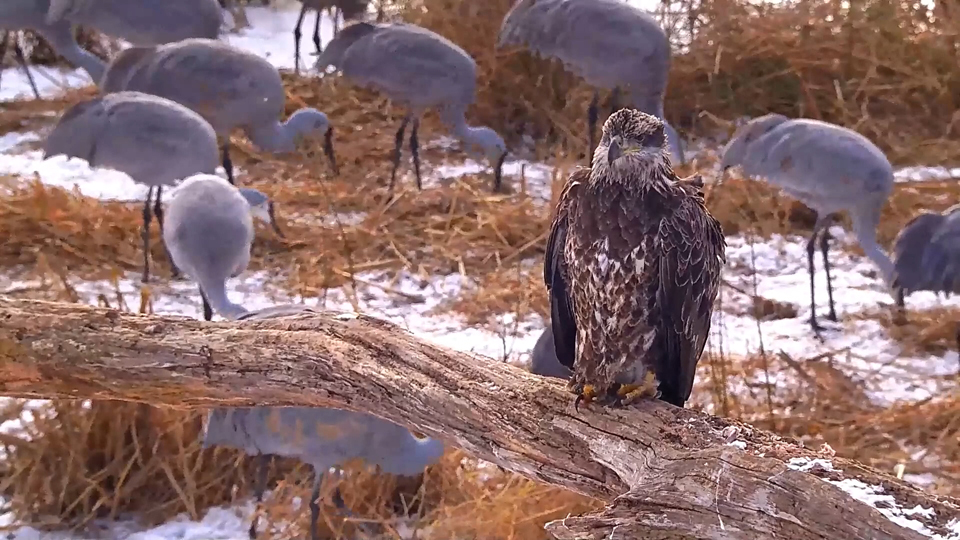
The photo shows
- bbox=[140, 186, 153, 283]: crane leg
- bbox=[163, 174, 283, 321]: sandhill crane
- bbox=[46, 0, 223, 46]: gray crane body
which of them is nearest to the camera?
bbox=[163, 174, 283, 321]: sandhill crane

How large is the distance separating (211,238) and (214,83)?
3.81 ft

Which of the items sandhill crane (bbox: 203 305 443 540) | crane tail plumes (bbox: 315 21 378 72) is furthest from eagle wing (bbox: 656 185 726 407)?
crane tail plumes (bbox: 315 21 378 72)

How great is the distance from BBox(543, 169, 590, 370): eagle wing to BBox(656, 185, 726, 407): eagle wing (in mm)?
178

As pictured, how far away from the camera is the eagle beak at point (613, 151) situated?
5.21 feet

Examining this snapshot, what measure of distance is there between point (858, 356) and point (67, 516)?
2284mm

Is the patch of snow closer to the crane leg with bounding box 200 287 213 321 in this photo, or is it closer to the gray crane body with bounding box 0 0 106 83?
the gray crane body with bounding box 0 0 106 83

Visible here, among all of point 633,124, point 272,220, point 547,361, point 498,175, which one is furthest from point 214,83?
point 633,124

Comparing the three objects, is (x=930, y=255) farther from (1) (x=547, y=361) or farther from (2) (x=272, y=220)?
(2) (x=272, y=220)

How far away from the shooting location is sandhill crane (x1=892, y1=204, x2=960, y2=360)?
3.14 m

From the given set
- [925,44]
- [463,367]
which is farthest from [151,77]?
[925,44]

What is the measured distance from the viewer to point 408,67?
4250 millimetres

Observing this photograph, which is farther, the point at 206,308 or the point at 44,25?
the point at 44,25

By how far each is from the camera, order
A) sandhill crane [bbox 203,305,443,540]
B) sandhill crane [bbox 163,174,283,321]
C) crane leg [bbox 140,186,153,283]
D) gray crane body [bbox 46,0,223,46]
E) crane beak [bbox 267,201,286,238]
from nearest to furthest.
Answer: sandhill crane [bbox 203,305,443,540] → sandhill crane [bbox 163,174,283,321] → crane leg [bbox 140,186,153,283] → crane beak [bbox 267,201,286,238] → gray crane body [bbox 46,0,223,46]

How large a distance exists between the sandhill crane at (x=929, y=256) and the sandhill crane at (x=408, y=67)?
72.3 inches
